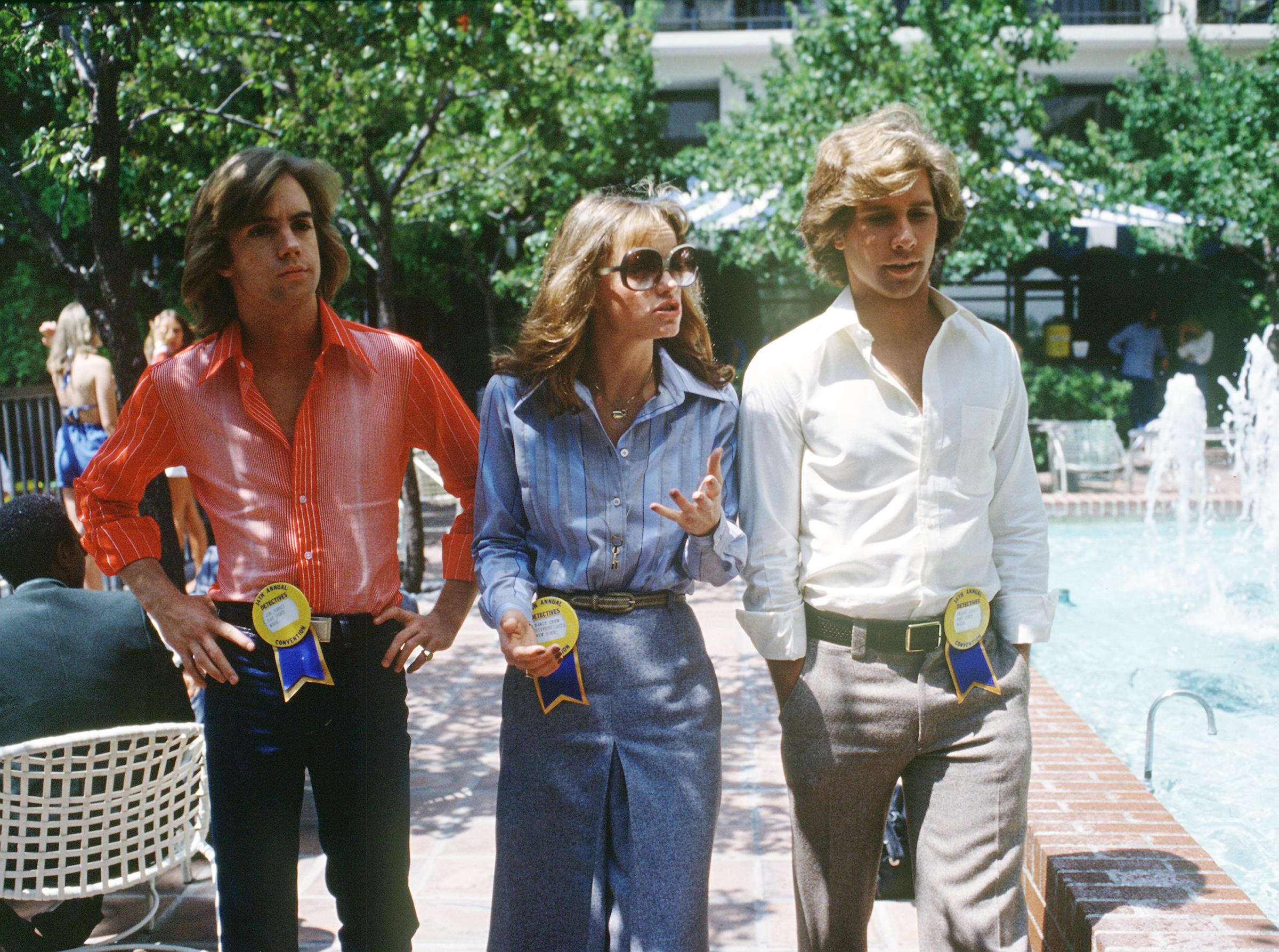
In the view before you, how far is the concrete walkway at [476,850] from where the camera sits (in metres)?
3.59

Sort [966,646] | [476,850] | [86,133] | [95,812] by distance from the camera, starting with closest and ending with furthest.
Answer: [966,646], [95,812], [476,850], [86,133]

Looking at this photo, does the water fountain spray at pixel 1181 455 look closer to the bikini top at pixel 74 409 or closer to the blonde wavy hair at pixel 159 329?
the blonde wavy hair at pixel 159 329

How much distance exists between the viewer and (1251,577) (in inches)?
338

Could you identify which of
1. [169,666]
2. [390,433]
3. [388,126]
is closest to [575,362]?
[390,433]

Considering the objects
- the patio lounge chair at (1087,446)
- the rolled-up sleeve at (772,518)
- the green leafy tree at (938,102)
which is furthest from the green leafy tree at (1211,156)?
the rolled-up sleeve at (772,518)

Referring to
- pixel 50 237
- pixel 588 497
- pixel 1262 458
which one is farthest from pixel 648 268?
pixel 1262 458

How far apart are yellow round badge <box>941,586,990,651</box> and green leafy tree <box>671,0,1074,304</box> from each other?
8.42 m

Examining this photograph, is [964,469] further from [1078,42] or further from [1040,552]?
[1078,42]

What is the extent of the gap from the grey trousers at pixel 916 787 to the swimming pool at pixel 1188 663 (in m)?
1.93

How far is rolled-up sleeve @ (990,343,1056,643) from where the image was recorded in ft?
8.23

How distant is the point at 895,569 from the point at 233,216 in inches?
62.3

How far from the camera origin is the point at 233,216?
246 centimetres

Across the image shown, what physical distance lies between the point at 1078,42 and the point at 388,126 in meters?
16.2

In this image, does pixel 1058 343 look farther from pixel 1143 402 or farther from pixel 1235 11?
pixel 1235 11
